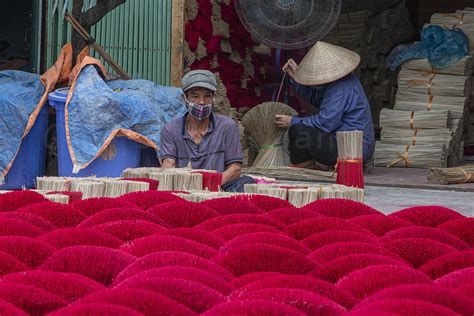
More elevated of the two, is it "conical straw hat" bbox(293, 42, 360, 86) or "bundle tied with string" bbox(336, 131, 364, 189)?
"conical straw hat" bbox(293, 42, 360, 86)

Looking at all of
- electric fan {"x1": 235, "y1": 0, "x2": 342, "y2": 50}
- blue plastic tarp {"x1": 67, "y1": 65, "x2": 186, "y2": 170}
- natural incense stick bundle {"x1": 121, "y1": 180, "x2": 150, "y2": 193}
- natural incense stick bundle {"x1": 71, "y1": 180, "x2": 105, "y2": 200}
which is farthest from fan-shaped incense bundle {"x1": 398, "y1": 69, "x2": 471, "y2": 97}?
natural incense stick bundle {"x1": 71, "y1": 180, "x2": 105, "y2": 200}

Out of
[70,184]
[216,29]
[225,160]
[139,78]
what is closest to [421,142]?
[216,29]

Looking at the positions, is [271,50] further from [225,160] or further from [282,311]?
[282,311]

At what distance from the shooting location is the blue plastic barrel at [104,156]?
598 centimetres

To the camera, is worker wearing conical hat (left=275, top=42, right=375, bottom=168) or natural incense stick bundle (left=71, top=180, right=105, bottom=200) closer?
natural incense stick bundle (left=71, top=180, right=105, bottom=200)

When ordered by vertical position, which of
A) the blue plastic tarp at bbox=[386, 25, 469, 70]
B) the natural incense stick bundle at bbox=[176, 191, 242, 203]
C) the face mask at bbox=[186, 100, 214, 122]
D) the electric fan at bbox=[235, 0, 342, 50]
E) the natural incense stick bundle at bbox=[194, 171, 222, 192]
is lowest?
the natural incense stick bundle at bbox=[194, 171, 222, 192]

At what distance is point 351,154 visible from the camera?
15.9ft

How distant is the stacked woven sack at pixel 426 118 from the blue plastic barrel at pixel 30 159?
3.17 m

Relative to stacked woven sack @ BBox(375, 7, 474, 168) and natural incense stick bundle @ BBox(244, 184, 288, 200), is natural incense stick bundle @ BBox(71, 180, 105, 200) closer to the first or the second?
natural incense stick bundle @ BBox(244, 184, 288, 200)

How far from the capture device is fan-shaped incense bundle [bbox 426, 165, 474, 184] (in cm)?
667

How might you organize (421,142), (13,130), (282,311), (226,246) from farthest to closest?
(421,142)
(13,130)
(226,246)
(282,311)

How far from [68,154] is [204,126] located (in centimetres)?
146

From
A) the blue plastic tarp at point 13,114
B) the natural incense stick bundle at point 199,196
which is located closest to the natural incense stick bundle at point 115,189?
the natural incense stick bundle at point 199,196

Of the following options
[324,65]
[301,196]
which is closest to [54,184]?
[301,196]
